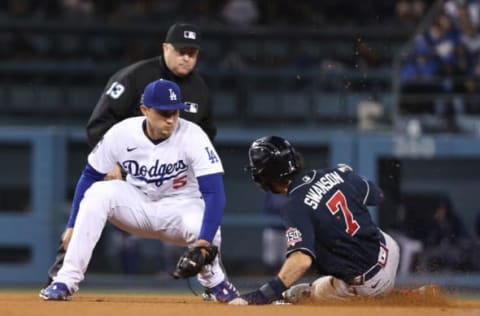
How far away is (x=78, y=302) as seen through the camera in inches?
253

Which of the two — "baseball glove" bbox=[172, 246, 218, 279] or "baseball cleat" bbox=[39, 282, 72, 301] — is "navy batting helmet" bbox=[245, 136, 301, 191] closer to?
"baseball glove" bbox=[172, 246, 218, 279]

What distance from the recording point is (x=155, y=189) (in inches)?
278

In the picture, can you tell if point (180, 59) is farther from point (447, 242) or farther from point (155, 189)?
point (447, 242)

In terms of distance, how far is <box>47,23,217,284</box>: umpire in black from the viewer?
24.9 ft

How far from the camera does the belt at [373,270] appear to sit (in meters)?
6.73

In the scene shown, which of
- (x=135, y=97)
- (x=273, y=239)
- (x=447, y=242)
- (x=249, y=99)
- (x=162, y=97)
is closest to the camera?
(x=162, y=97)

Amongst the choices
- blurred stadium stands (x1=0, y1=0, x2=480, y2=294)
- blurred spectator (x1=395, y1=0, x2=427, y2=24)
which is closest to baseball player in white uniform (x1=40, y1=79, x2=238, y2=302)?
blurred stadium stands (x1=0, y1=0, x2=480, y2=294)

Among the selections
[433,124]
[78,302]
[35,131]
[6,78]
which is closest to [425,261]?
[433,124]

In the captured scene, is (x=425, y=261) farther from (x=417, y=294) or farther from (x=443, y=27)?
(x=417, y=294)

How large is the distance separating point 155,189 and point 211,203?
0.47 m

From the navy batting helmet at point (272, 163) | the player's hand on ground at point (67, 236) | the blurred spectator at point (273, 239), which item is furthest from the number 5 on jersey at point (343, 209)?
the blurred spectator at point (273, 239)

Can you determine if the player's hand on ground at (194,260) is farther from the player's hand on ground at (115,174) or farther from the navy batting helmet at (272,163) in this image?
the player's hand on ground at (115,174)

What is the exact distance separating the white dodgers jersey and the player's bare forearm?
2.75 feet

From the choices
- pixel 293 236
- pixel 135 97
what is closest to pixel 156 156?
pixel 135 97
